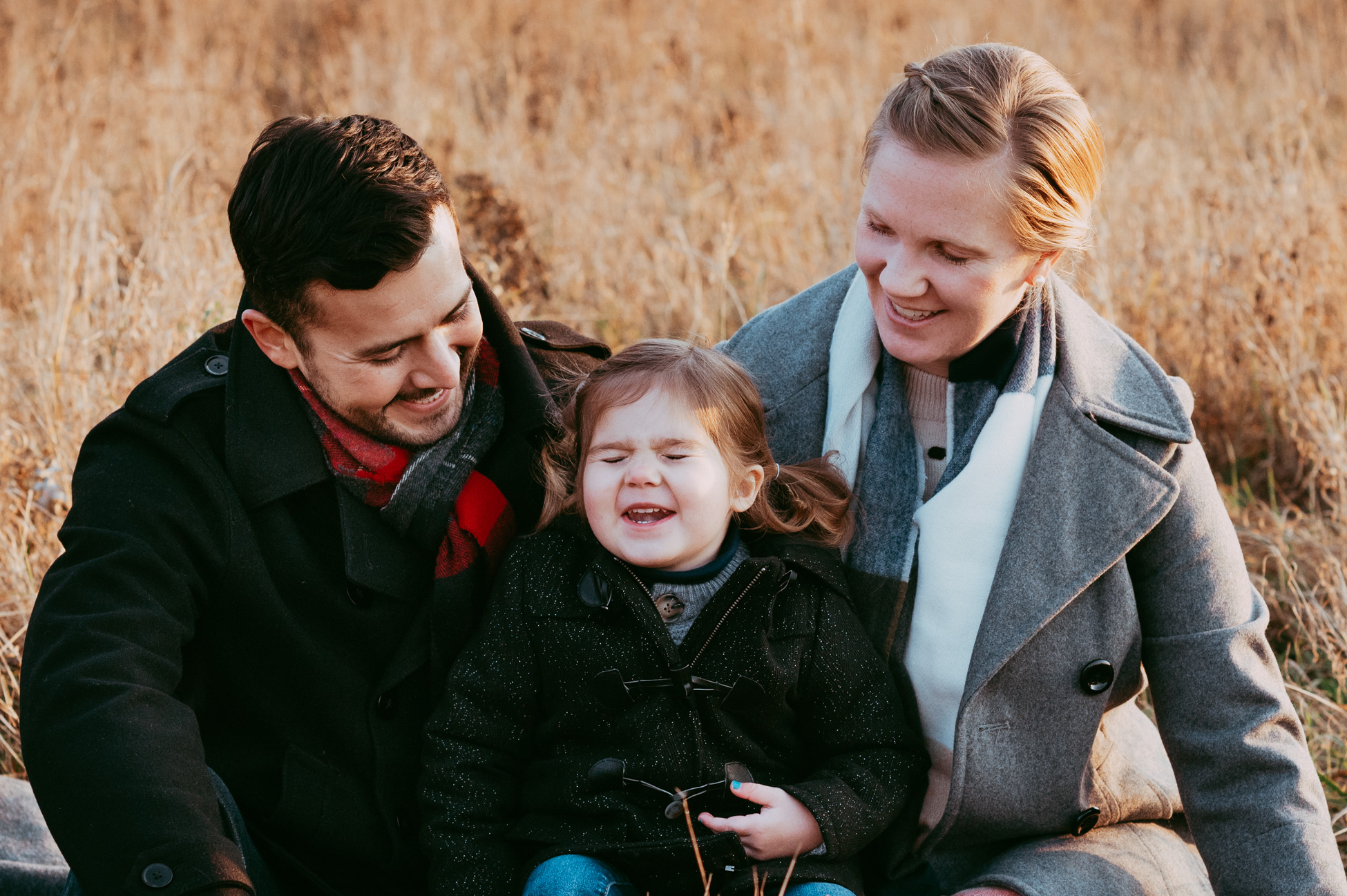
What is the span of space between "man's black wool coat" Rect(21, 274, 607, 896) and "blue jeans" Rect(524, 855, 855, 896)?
1.30 ft

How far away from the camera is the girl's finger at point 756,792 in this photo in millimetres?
2287

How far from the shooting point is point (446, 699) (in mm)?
2418

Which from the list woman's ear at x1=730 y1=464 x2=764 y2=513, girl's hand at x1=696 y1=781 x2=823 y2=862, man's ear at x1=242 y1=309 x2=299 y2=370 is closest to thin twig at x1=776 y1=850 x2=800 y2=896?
girl's hand at x1=696 y1=781 x2=823 y2=862

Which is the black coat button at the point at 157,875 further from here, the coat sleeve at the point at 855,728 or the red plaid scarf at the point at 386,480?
the coat sleeve at the point at 855,728

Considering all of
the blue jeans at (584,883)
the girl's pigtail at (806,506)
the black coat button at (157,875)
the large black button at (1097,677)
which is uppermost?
→ the girl's pigtail at (806,506)

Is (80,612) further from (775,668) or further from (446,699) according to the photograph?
(775,668)

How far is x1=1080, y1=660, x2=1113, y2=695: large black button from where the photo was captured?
2.42 metres

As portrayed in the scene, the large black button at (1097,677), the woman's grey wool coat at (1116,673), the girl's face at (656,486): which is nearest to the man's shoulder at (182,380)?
the girl's face at (656,486)

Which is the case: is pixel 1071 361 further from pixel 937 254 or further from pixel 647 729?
pixel 647 729

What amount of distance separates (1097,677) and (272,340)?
5.93ft

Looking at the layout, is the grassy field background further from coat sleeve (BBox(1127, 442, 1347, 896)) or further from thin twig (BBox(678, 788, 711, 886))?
thin twig (BBox(678, 788, 711, 886))

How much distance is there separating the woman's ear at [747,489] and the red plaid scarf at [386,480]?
53cm

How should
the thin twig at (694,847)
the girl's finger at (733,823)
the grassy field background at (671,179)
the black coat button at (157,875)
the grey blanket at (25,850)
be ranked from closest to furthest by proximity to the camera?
1. the black coat button at (157,875)
2. the thin twig at (694,847)
3. the girl's finger at (733,823)
4. the grey blanket at (25,850)
5. the grassy field background at (671,179)

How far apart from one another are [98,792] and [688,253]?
378 centimetres
